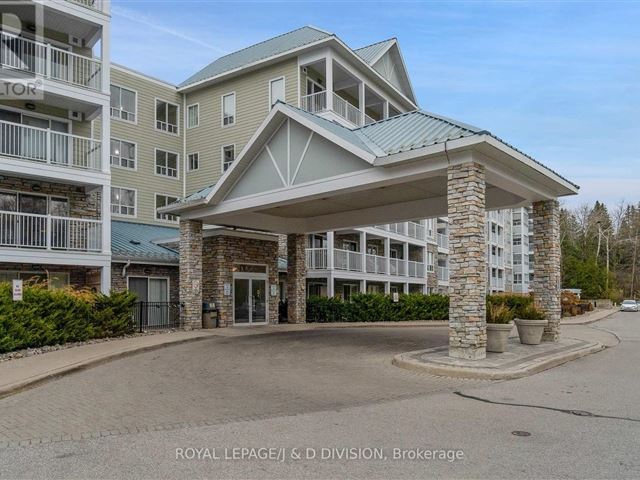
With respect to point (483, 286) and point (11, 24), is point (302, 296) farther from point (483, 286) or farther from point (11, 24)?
point (11, 24)

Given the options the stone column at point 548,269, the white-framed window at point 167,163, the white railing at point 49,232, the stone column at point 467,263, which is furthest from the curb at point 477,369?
the white-framed window at point 167,163

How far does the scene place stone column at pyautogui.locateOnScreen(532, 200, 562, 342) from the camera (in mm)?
15953

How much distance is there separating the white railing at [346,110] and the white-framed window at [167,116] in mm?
9330

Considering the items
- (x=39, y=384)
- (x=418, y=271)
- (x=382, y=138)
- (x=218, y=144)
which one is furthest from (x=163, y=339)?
(x=418, y=271)

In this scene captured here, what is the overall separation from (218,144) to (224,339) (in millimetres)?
14748

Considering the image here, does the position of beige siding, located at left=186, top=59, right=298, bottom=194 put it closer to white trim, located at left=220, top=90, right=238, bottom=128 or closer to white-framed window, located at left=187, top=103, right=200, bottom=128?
white trim, located at left=220, top=90, right=238, bottom=128

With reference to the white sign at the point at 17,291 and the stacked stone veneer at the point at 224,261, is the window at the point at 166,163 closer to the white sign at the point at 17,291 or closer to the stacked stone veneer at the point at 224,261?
the stacked stone veneer at the point at 224,261

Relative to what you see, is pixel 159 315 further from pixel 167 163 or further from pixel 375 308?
pixel 375 308

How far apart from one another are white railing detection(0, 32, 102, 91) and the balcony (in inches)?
387

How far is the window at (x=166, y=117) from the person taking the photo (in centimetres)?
2976

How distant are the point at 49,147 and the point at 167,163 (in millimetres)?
11197

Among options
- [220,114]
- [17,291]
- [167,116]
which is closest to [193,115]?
[167,116]

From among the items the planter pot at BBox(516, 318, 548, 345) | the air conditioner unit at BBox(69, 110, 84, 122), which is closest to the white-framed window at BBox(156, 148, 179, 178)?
the air conditioner unit at BBox(69, 110, 84, 122)

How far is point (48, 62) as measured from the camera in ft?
61.9
